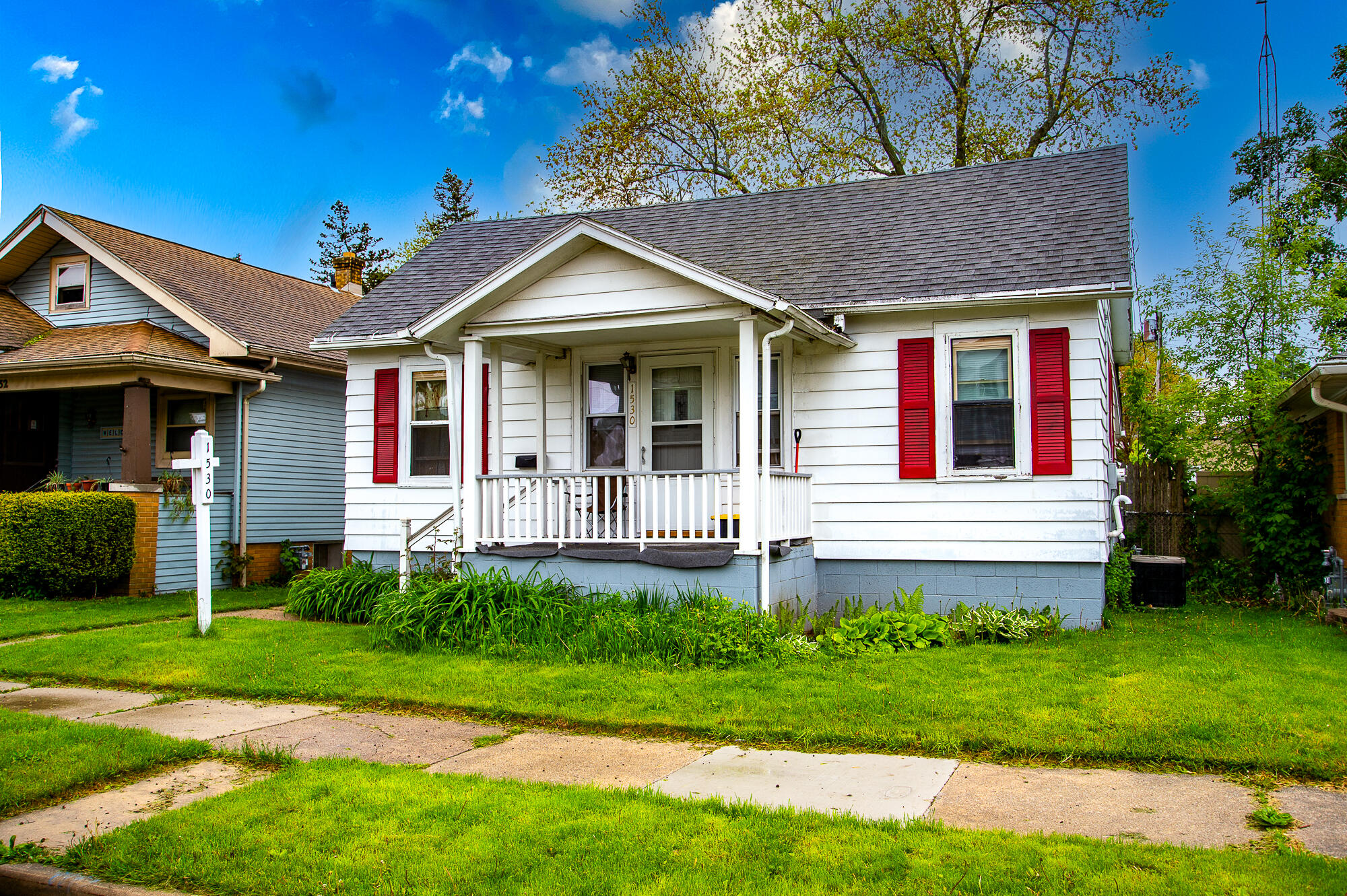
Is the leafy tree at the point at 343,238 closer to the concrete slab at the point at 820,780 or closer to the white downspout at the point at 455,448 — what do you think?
the white downspout at the point at 455,448

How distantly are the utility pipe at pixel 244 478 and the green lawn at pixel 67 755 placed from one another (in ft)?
31.5

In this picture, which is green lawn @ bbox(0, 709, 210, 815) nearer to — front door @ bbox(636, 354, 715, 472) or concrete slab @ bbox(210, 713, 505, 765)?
concrete slab @ bbox(210, 713, 505, 765)

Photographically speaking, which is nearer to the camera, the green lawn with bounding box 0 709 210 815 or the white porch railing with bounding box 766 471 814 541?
the green lawn with bounding box 0 709 210 815

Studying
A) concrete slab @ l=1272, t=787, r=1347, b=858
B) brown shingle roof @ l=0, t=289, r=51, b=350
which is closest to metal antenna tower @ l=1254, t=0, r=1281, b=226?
concrete slab @ l=1272, t=787, r=1347, b=858

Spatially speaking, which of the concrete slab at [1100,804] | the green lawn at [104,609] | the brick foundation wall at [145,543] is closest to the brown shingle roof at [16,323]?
the brick foundation wall at [145,543]

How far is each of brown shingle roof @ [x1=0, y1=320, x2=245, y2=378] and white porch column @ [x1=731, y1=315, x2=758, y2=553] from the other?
32.1 ft

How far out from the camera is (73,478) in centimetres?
1702

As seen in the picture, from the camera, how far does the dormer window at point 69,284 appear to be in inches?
670

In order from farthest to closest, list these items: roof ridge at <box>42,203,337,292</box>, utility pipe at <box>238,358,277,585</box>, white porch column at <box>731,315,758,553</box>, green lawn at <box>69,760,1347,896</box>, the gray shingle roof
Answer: roof ridge at <box>42,203,337,292</box>
utility pipe at <box>238,358,277,585</box>
the gray shingle roof
white porch column at <box>731,315,758,553</box>
green lawn at <box>69,760,1347,896</box>

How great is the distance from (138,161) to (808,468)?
55.3 feet

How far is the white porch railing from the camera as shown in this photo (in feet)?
31.0

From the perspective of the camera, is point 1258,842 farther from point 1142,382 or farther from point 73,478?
point 73,478

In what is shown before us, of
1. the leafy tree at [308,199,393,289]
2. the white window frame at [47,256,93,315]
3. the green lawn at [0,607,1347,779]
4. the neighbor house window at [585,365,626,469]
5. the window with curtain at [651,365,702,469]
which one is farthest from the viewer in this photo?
the leafy tree at [308,199,393,289]

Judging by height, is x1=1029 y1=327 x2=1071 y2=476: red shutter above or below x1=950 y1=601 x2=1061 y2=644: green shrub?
above
